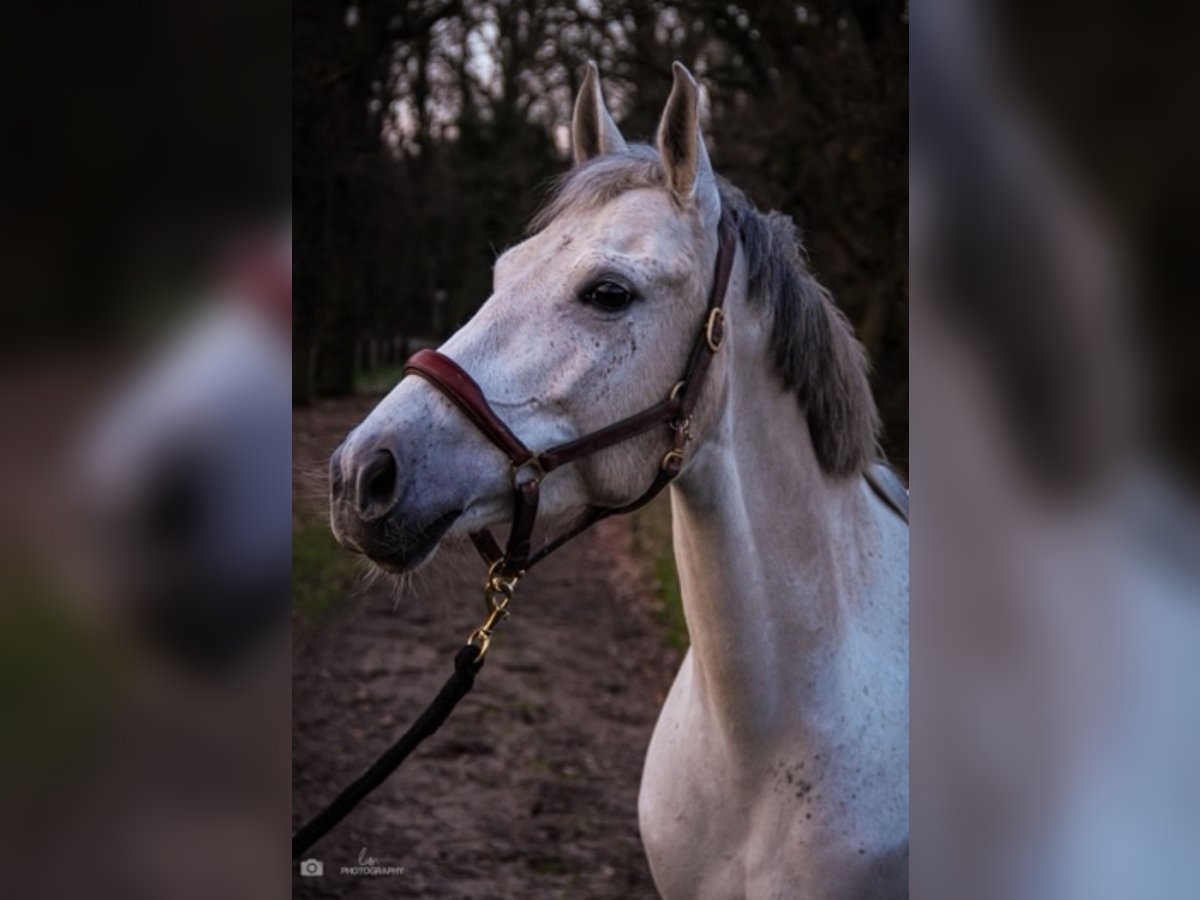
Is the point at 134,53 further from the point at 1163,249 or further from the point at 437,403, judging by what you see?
the point at 1163,249

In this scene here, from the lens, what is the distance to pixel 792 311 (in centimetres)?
147

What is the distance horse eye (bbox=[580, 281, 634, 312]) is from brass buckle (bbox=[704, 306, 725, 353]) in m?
0.13

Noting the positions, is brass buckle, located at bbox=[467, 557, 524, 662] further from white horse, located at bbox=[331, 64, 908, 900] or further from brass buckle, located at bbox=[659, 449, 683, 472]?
brass buckle, located at bbox=[659, 449, 683, 472]

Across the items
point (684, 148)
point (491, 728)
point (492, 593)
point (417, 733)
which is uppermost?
point (684, 148)

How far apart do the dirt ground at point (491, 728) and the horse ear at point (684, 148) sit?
758 mm

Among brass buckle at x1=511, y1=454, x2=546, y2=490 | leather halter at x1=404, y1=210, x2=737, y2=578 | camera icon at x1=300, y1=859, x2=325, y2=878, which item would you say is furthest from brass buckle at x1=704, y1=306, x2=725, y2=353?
camera icon at x1=300, y1=859, x2=325, y2=878

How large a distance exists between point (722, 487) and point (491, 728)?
4.98 feet

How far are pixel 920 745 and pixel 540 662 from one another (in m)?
1.86

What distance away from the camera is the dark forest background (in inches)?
87.0

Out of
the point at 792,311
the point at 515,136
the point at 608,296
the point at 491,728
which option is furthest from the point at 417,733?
the point at 515,136

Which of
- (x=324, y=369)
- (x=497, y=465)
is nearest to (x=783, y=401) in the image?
(x=497, y=465)

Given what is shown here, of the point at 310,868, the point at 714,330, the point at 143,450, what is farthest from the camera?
the point at 310,868

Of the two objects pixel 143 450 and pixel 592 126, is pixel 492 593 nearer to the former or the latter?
pixel 143 450

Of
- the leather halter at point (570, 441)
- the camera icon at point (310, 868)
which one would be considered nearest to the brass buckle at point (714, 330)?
the leather halter at point (570, 441)
